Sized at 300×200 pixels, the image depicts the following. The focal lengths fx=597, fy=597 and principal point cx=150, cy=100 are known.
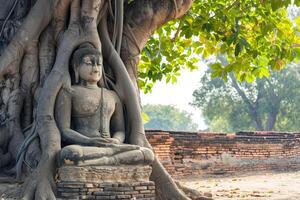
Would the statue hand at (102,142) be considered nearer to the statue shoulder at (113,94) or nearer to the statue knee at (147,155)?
the statue knee at (147,155)

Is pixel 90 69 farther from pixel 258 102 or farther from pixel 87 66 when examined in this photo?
pixel 258 102

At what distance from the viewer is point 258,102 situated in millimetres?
43688

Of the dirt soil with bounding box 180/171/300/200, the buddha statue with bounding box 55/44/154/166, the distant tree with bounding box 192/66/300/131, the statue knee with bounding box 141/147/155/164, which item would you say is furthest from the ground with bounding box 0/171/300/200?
the distant tree with bounding box 192/66/300/131

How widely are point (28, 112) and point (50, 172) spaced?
3.73 ft

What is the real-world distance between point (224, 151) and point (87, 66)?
9.82 m

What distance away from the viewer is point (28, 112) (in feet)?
22.0

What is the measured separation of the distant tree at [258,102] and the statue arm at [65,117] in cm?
3546

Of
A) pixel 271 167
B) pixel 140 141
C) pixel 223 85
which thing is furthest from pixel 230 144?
pixel 223 85

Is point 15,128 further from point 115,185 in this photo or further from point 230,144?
point 230,144

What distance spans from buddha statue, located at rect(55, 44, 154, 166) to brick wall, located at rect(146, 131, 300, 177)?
741cm

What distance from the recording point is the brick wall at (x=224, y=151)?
563 inches

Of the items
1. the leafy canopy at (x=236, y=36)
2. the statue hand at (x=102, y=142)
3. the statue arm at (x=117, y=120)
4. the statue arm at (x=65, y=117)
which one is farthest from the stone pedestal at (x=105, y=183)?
the leafy canopy at (x=236, y=36)

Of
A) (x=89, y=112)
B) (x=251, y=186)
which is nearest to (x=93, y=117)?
(x=89, y=112)

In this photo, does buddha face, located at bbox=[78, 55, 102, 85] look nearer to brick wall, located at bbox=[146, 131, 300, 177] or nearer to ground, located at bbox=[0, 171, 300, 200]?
ground, located at bbox=[0, 171, 300, 200]
